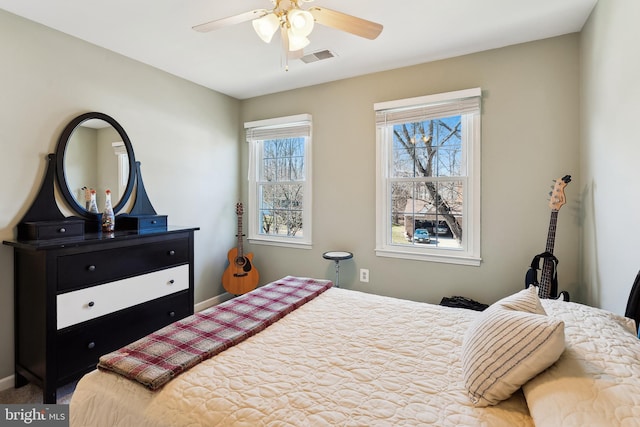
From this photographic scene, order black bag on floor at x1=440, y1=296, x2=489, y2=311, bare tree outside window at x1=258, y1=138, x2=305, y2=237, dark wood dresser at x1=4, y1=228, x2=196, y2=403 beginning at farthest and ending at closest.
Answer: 1. bare tree outside window at x1=258, y1=138, x2=305, y2=237
2. black bag on floor at x1=440, y1=296, x2=489, y2=311
3. dark wood dresser at x1=4, y1=228, x2=196, y2=403

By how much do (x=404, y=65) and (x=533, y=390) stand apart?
2.84 meters

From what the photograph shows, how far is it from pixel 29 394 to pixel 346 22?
3.07 metres

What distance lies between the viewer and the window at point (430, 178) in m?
2.82

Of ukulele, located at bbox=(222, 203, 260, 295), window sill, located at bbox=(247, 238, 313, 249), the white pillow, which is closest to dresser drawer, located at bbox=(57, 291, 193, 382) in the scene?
ukulele, located at bbox=(222, 203, 260, 295)

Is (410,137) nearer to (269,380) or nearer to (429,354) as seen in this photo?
(429,354)

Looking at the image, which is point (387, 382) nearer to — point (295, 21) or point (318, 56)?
point (295, 21)

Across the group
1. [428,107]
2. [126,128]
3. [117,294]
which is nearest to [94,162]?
[126,128]

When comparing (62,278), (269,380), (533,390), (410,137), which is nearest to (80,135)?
(62,278)

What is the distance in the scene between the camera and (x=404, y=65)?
3.03m

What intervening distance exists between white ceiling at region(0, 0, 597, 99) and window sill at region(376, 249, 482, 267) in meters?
1.77

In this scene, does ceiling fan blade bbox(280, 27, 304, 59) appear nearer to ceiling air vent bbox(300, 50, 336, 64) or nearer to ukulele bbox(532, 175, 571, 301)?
ceiling air vent bbox(300, 50, 336, 64)

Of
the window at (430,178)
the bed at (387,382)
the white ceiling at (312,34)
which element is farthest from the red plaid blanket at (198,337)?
the white ceiling at (312,34)

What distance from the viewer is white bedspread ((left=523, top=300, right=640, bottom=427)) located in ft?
2.46

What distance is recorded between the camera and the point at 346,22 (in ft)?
5.48
